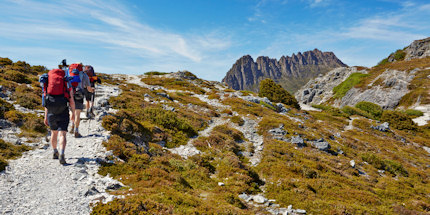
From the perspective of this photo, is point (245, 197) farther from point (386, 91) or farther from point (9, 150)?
point (386, 91)

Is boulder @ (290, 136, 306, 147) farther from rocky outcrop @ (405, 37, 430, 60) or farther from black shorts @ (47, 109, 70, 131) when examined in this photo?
rocky outcrop @ (405, 37, 430, 60)

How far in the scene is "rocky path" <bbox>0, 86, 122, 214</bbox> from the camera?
5.82 m

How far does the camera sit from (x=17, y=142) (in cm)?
955

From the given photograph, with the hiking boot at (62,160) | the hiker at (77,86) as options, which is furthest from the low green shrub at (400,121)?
the hiking boot at (62,160)

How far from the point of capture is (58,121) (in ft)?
26.2

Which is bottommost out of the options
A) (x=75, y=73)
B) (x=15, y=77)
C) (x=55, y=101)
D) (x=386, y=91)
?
(x=55, y=101)

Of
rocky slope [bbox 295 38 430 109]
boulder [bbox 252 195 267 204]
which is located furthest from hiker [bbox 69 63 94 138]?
rocky slope [bbox 295 38 430 109]

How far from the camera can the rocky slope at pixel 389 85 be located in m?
65.1

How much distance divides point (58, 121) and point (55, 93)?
3.72ft

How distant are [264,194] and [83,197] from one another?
8.02 m

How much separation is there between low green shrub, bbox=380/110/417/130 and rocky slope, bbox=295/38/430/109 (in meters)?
23.1

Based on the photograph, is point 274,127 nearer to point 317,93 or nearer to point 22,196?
point 22,196

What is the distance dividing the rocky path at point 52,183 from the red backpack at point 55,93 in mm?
2359

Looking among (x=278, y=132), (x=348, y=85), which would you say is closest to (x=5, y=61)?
(x=278, y=132)
